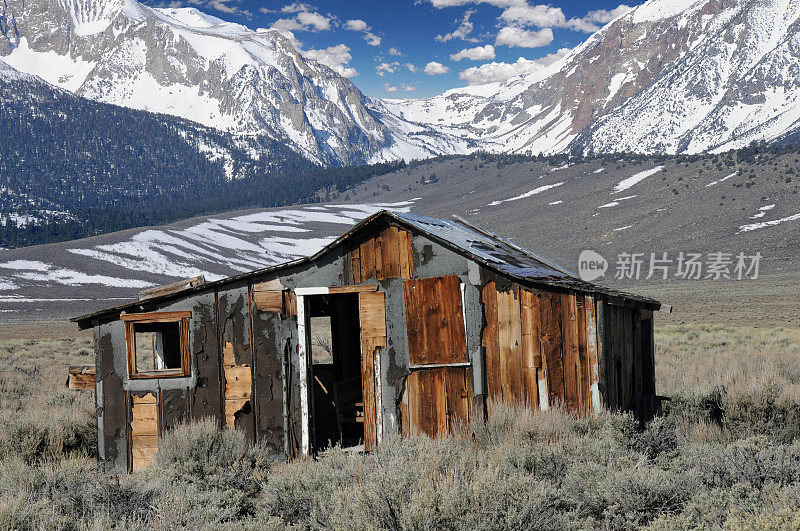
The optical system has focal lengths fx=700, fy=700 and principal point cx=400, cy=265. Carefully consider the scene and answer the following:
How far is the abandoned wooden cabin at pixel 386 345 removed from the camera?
8.21 m

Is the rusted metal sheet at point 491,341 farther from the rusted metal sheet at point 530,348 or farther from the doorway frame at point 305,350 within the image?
the doorway frame at point 305,350

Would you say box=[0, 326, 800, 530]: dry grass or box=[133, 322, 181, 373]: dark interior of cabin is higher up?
box=[133, 322, 181, 373]: dark interior of cabin

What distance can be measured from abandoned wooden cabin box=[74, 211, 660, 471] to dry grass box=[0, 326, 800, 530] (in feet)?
2.29

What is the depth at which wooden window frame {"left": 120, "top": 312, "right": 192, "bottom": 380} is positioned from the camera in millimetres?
9320

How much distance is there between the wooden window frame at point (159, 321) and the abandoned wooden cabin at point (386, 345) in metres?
0.02

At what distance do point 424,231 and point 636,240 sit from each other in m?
78.1

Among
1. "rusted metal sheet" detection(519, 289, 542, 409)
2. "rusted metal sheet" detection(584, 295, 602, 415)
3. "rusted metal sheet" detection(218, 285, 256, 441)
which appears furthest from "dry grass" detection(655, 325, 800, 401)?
"rusted metal sheet" detection(218, 285, 256, 441)

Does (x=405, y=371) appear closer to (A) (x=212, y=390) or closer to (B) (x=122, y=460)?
(A) (x=212, y=390)

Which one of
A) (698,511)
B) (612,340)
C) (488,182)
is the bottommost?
(698,511)

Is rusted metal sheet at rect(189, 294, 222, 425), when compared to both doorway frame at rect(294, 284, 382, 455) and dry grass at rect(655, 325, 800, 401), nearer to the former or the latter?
doorway frame at rect(294, 284, 382, 455)

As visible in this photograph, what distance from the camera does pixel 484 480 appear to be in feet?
16.3

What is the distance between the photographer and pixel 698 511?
193 inches

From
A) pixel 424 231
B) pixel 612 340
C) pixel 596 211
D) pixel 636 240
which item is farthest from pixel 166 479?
pixel 596 211

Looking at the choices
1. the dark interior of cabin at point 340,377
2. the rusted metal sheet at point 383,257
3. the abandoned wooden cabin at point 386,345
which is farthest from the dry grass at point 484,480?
the dark interior of cabin at point 340,377
